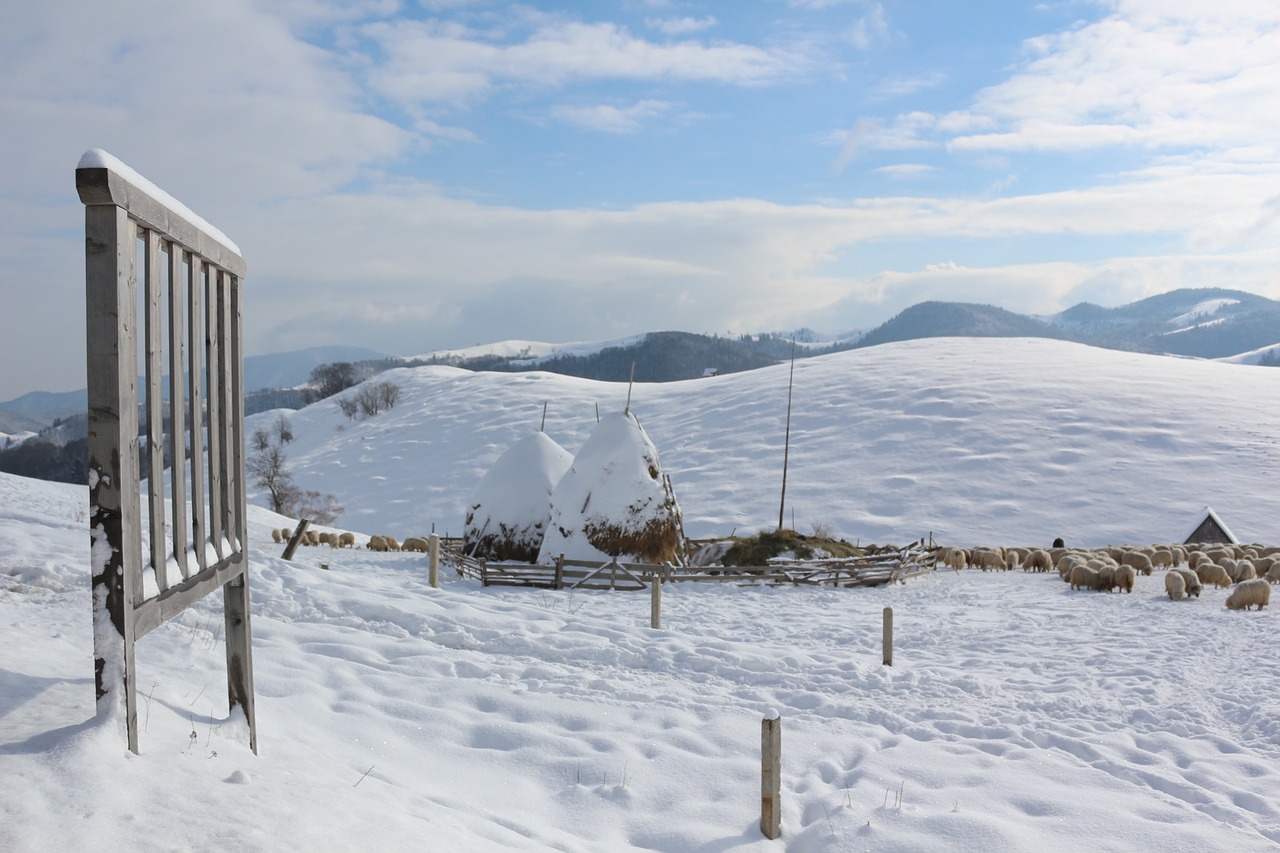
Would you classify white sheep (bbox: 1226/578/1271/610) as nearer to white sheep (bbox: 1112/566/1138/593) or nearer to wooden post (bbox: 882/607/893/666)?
white sheep (bbox: 1112/566/1138/593)

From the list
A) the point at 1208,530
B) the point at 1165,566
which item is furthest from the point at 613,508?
the point at 1208,530

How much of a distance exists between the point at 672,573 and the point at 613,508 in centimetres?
203

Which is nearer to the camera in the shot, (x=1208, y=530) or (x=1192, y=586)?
(x=1192, y=586)

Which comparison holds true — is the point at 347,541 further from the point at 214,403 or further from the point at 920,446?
the point at 920,446

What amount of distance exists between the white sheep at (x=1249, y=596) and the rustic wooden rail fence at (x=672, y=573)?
6943 millimetres

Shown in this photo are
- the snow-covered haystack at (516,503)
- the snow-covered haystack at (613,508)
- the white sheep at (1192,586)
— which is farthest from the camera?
the snow-covered haystack at (516,503)

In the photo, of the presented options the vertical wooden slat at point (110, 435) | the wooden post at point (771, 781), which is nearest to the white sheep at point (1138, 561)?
the wooden post at point (771, 781)

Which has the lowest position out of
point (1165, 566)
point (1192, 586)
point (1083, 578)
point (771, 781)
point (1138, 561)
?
point (1165, 566)

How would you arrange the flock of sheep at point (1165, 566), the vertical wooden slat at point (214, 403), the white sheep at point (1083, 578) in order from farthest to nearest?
1. the white sheep at point (1083, 578)
2. the flock of sheep at point (1165, 566)
3. the vertical wooden slat at point (214, 403)

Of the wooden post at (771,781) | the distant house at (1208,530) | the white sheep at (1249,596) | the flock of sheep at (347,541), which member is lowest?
the distant house at (1208,530)

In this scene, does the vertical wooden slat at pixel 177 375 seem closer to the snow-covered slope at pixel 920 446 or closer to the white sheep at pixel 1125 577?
the white sheep at pixel 1125 577

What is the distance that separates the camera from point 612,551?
62.2 ft

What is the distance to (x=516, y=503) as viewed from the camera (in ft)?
69.4

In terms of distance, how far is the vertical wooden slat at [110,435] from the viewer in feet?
10.5
